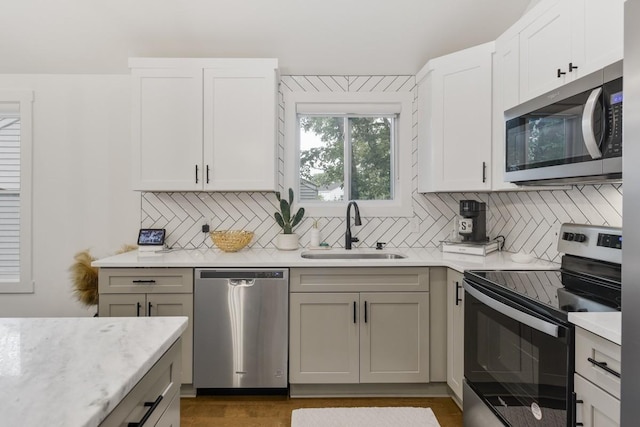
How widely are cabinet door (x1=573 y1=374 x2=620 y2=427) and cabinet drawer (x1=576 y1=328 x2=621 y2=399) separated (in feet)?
0.07

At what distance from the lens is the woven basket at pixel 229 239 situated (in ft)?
9.62

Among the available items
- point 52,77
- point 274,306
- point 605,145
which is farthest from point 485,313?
→ point 52,77

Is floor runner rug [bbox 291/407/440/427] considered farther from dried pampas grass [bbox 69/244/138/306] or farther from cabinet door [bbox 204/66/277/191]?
dried pampas grass [bbox 69/244/138/306]

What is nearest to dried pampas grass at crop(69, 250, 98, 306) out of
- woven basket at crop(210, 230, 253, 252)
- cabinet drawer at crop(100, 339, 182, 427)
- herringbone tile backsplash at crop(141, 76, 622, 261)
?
herringbone tile backsplash at crop(141, 76, 622, 261)

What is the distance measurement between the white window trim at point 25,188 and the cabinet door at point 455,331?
3215 millimetres

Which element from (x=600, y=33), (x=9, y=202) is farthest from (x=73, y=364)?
(x=9, y=202)

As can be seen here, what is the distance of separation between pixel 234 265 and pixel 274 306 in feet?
1.19

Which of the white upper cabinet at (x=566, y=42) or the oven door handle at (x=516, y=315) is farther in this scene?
the white upper cabinet at (x=566, y=42)

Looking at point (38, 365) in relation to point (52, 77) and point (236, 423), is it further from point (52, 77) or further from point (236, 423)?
point (52, 77)

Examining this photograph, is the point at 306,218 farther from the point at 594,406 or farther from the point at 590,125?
the point at 594,406

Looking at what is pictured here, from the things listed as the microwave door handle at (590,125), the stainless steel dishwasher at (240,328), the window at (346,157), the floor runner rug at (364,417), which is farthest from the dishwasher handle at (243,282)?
the microwave door handle at (590,125)

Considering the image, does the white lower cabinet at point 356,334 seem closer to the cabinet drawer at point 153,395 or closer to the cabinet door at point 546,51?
the cabinet door at point 546,51

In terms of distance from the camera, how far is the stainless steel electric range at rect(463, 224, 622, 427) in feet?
4.54

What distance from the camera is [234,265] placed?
8.18ft
